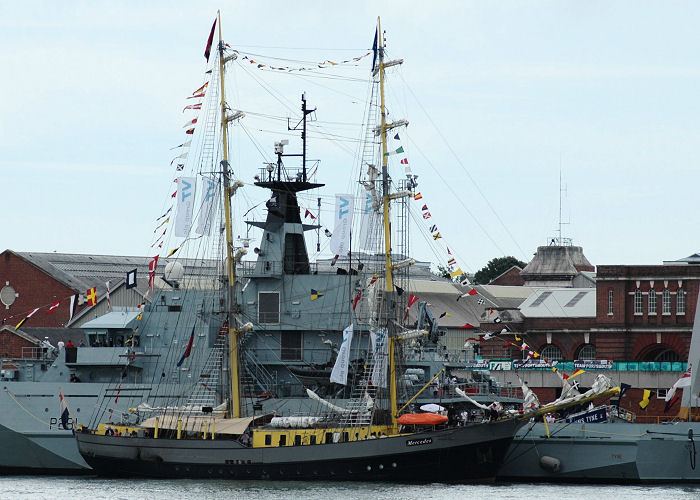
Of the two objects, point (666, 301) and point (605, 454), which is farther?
point (666, 301)

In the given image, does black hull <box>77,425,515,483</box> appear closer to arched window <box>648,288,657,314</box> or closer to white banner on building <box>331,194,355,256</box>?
white banner on building <box>331,194,355,256</box>

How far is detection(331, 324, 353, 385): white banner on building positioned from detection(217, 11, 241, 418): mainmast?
4.92 meters

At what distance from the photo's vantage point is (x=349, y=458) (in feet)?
168

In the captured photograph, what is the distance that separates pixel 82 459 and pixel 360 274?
14.4m

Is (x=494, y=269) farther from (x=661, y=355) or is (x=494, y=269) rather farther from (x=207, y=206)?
(x=207, y=206)

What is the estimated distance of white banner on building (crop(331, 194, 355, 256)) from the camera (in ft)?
190

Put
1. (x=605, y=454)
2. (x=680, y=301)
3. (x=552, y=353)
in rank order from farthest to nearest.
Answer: (x=552, y=353) → (x=680, y=301) → (x=605, y=454)

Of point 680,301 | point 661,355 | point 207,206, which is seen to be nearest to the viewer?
point 207,206

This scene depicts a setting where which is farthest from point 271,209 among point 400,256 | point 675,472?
point 675,472

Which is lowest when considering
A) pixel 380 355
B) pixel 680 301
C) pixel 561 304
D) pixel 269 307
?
pixel 380 355

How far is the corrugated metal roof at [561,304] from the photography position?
298ft

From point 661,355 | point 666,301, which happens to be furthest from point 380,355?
point 661,355

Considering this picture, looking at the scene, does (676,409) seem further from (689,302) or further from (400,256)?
(400,256)

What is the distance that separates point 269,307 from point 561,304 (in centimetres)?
3871
